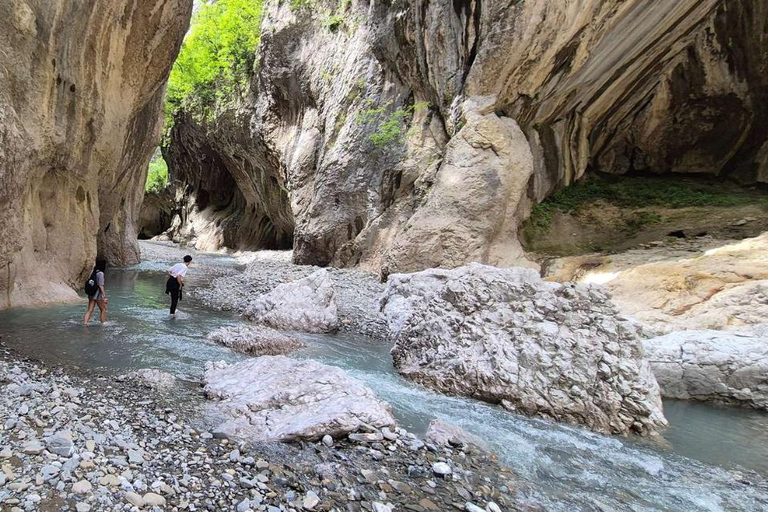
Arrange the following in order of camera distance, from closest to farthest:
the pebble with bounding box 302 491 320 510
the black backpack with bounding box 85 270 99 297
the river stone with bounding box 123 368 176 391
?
the pebble with bounding box 302 491 320 510, the river stone with bounding box 123 368 176 391, the black backpack with bounding box 85 270 99 297

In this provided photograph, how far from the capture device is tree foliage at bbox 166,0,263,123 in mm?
26484

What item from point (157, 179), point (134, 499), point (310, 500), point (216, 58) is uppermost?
point (216, 58)

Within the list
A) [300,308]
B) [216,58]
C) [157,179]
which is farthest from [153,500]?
[157,179]

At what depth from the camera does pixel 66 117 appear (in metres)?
10.1

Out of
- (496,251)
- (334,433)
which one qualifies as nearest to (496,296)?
(334,433)

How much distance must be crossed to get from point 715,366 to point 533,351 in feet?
10.0

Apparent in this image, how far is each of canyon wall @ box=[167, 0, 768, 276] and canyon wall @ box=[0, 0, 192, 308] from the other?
306 inches

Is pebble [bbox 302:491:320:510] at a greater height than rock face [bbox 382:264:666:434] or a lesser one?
lesser

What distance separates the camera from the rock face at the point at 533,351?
5.46 metres

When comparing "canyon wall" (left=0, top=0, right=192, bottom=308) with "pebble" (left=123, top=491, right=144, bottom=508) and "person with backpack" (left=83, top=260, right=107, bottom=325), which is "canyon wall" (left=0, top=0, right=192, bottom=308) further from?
"pebble" (left=123, top=491, right=144, bottom=508)

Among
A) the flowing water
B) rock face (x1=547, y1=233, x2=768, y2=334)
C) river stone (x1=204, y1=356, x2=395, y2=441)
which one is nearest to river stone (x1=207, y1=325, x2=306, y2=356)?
the flowing water

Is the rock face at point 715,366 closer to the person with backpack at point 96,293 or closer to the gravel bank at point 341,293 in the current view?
the gravel bank at point 341,293

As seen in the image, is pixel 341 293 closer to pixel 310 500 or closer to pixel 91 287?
pixel 91 287

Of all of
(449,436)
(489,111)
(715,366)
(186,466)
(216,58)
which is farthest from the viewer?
(216,58)
